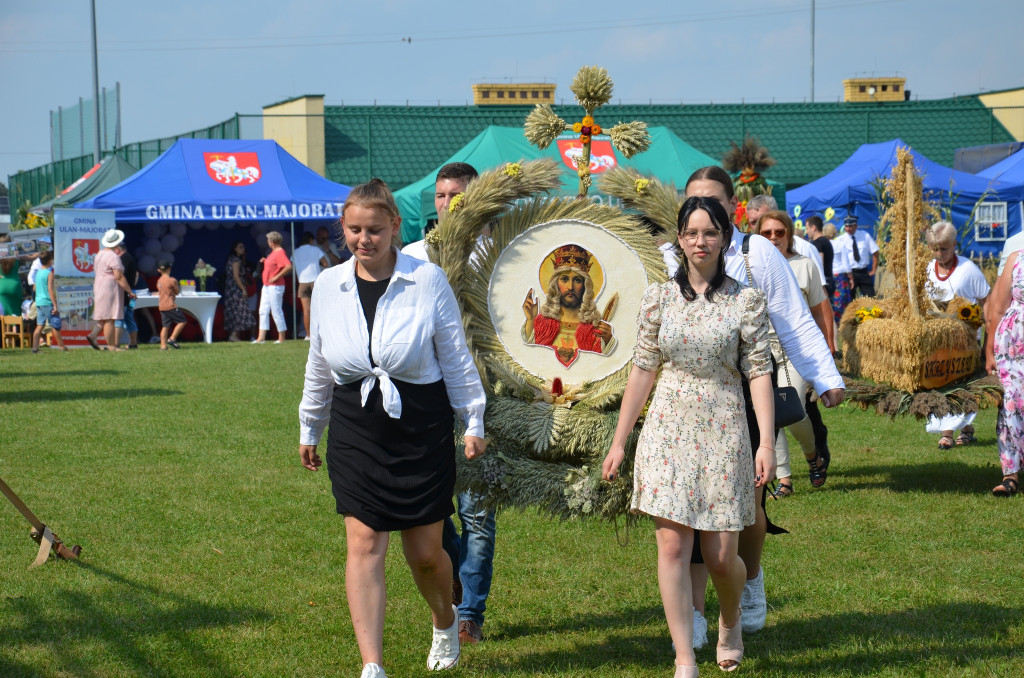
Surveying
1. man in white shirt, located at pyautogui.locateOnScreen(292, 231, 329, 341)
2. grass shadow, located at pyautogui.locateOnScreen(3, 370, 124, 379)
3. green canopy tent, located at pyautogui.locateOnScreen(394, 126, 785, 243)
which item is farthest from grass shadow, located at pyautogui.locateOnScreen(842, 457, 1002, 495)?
man in white shirt, located at pyautogui.locateOnScreen(292, 231, 329, 341)

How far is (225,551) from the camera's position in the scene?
A: 19.6ft

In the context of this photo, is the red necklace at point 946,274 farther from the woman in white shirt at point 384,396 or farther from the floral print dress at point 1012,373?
the woman in white shirt at point 384,396

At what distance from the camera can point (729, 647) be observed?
407 centimetres

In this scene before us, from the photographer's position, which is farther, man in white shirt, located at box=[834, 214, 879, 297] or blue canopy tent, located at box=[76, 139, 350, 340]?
blue canopy tent, located at box=[76, 139, 350, 340]

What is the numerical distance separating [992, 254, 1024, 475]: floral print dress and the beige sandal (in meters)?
3.80

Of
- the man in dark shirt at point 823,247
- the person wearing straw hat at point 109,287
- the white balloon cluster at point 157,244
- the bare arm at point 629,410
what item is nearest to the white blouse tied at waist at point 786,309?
the bare arm at point 629,410

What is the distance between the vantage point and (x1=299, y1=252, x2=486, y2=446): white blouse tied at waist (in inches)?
145

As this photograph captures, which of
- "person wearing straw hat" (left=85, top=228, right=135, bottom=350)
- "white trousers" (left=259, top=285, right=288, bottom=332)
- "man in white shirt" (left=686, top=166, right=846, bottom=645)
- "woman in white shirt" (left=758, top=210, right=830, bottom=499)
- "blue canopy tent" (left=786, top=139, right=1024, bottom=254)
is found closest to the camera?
"man in white shirt" (left=686, top=166, right=846, bottom=645)

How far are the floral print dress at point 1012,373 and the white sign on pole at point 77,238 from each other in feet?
52.2

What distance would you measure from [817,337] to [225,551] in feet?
11.5

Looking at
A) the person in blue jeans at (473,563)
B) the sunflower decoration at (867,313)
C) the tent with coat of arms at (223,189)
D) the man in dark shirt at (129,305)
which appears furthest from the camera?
the tent with coat of arms at (223,189)

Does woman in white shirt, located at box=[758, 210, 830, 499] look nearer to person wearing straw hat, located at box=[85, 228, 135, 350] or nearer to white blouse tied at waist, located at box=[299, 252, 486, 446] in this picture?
white blouse tied at waist, located at box=[299, 252, 486, 446]

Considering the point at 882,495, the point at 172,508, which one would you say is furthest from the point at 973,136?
the point at 172,508

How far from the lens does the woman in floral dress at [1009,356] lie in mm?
6887
